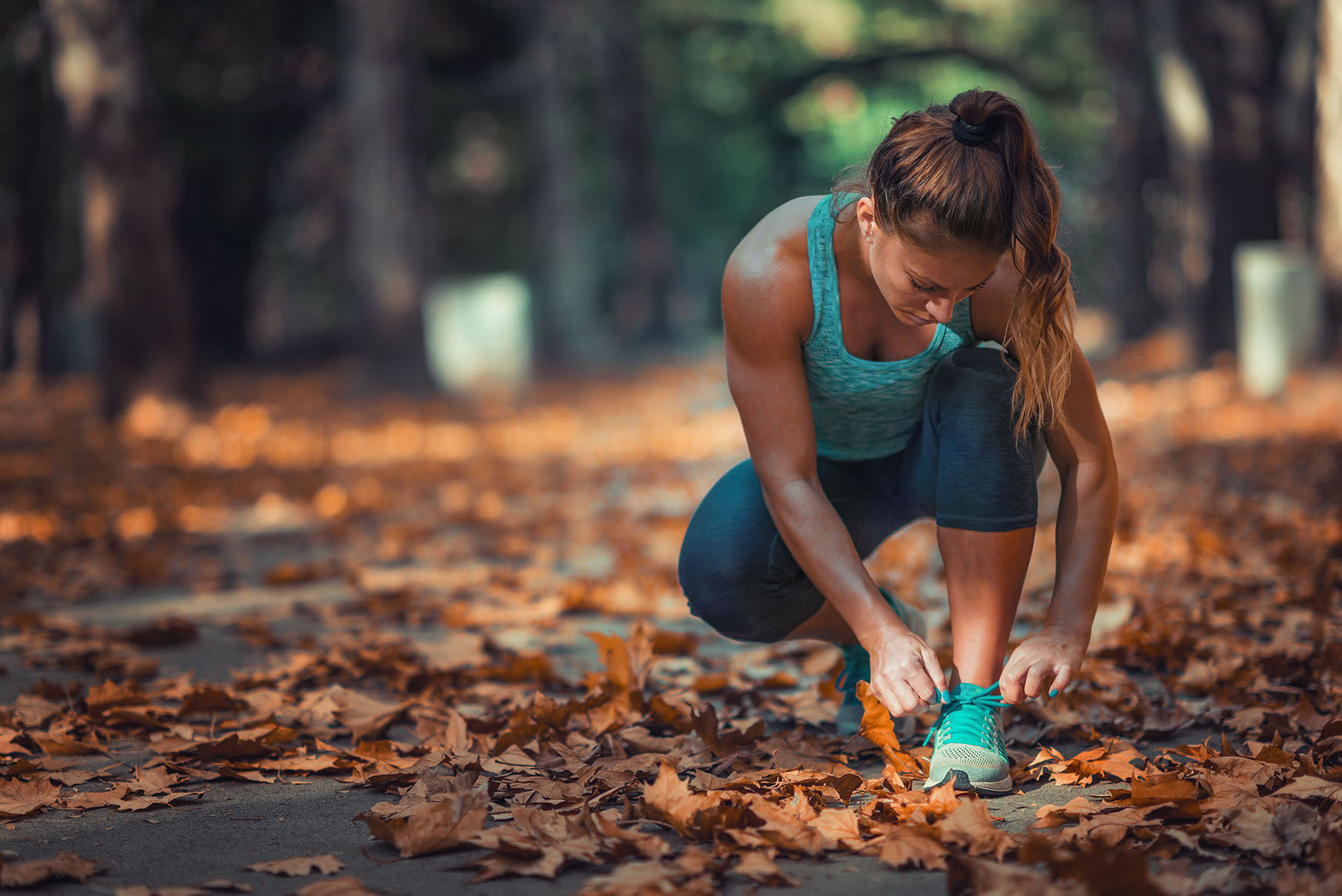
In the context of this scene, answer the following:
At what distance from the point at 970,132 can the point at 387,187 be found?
36.1ft

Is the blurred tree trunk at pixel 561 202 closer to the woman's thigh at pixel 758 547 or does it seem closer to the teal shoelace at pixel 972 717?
the woman's thigh at pixel 758 547

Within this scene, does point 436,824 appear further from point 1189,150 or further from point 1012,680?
point 1189,150

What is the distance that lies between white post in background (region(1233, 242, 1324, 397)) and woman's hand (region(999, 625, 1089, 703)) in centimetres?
738

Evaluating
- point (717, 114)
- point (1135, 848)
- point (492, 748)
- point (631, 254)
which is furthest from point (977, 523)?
point (717, 114)

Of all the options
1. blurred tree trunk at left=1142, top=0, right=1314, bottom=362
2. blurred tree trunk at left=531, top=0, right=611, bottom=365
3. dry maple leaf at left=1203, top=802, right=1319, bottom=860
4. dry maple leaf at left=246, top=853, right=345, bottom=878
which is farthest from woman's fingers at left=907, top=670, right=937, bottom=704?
blurred tree trunk at left=531, top=0, right=611, bottom=365

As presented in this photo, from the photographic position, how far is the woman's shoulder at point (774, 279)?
247cm

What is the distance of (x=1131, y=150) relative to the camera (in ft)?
55.2

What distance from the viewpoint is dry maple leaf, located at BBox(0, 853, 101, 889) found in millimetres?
1935

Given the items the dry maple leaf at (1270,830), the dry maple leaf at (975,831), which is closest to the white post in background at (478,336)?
the dry maple leaf at (975,831)

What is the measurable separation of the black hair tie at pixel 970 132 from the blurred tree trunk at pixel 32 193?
1506 cm

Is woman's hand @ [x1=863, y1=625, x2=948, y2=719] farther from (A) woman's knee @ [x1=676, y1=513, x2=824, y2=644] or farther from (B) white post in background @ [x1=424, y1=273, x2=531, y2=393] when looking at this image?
(B) white post in background @ [x1=424, y1=273, x2=531, y2=393]

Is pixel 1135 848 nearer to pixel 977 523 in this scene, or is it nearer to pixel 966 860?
pixel 966 860

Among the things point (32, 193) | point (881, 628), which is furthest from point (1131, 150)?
point (881, 628)

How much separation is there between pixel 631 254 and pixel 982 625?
2132 cm
